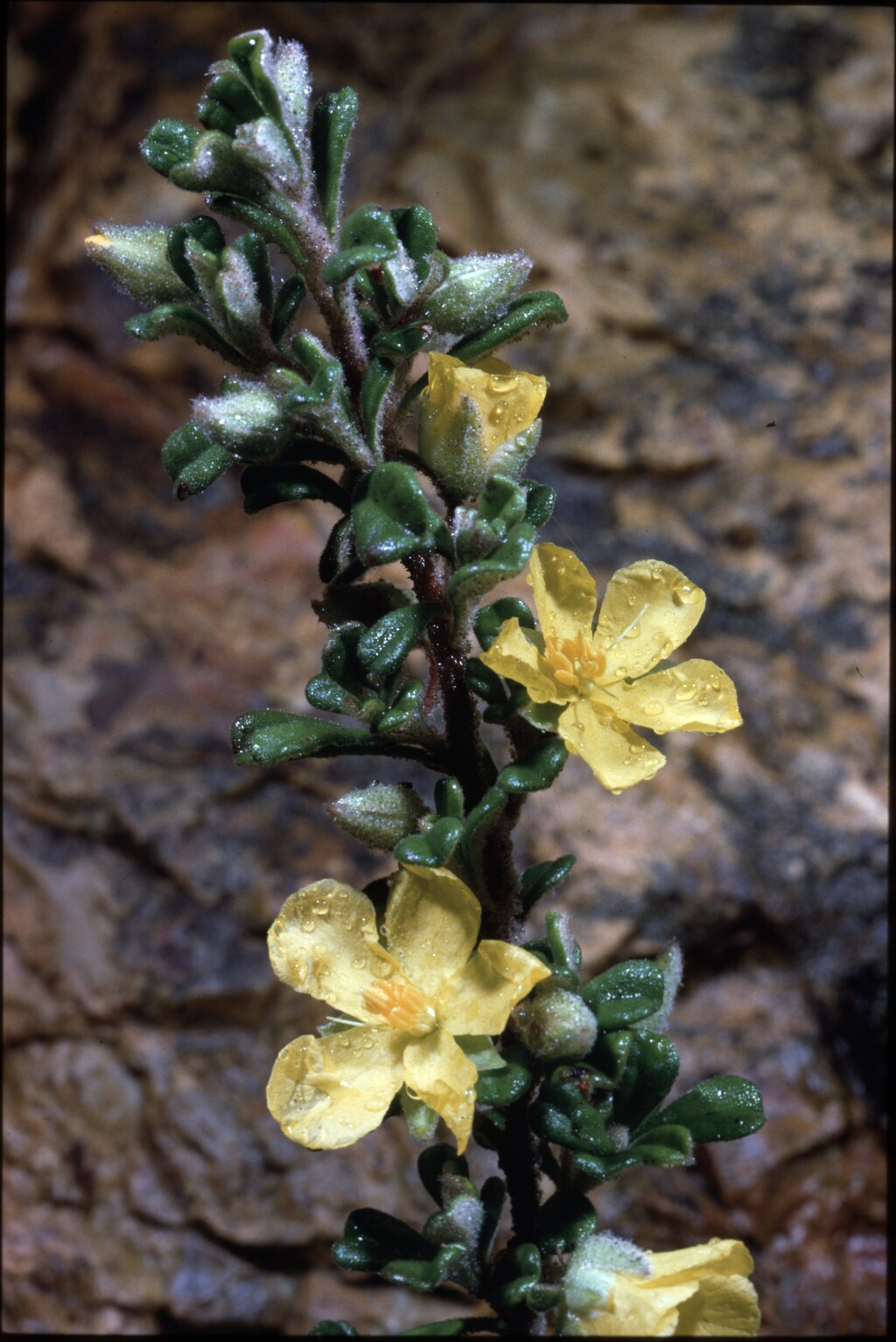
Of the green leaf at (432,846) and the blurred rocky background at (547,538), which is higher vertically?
the blurred rocky background at (547,538)

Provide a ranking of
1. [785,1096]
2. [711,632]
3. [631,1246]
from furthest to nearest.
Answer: [711,632] → [785,1096] → [631,1246]

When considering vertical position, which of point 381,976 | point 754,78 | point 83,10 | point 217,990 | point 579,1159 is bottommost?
point 579,1159

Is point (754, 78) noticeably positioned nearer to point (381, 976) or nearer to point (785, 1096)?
point (785, 1096)

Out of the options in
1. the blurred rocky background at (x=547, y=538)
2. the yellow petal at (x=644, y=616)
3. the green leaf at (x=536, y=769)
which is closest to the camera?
the green leaf at (x=536, y=769)

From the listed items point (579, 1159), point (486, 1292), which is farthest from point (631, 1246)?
point (486, 1292)

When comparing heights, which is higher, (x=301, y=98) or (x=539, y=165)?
(x=539, y=165)

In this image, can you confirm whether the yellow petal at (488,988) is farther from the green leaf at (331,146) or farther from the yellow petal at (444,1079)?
the green leaf at (331,146)

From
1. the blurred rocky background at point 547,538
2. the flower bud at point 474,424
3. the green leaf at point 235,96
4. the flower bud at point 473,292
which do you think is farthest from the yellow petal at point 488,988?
the blurred rocky background at point 547,538

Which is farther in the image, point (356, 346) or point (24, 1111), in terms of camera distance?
point (24, 1111)
